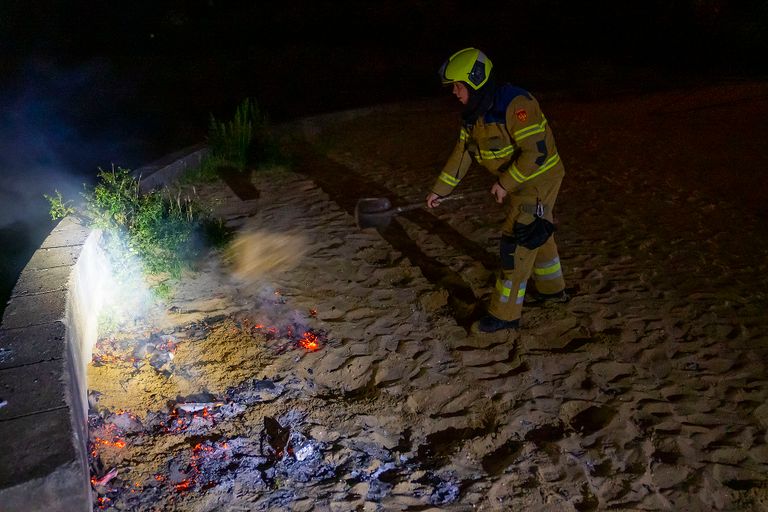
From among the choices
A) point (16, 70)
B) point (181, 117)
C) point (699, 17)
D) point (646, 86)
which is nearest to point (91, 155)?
point (181, 117)

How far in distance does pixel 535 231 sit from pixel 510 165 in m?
0.48

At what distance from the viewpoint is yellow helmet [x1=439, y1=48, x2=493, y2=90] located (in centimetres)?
376

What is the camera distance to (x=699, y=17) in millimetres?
17953

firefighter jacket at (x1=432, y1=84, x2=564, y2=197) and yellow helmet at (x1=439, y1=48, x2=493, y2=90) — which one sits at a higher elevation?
yellow helmet at (x1=439, y1=48, x2=493, y2=90)

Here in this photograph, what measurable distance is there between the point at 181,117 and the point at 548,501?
415 inches

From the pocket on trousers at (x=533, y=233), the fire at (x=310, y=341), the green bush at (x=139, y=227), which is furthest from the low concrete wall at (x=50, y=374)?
the pocket on trousers at (x=533, y=233)

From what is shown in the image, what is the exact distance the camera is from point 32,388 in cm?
299

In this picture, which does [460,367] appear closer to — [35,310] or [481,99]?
[481,99]

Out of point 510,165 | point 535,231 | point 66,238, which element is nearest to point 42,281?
point 66,238

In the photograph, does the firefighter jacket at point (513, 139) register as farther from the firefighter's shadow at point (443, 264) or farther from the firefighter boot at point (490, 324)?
the firefighter's shadow at point (443, 264)

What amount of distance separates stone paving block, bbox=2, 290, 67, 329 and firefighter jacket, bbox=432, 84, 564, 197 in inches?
110

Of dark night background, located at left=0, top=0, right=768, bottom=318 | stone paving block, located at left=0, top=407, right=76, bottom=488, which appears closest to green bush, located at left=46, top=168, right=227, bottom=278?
dark night background, located at left=0, top=0, right=768, bottom=318

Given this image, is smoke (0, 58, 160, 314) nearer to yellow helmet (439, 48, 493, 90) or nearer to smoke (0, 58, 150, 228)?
smoke (0, 58, 150, 228)

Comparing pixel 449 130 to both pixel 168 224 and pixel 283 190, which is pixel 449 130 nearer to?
pixel 283 190
